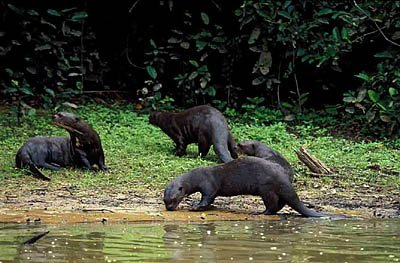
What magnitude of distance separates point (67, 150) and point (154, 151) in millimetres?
1463

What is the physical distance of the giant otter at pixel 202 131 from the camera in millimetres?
11055

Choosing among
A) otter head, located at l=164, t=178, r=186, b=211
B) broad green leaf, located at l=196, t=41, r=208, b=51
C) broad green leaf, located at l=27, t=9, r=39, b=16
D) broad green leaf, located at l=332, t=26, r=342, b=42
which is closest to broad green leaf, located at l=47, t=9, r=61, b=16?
broad green leaf, located at l=27, t=9, r=39, b=16

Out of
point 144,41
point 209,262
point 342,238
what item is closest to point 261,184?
point 342,238

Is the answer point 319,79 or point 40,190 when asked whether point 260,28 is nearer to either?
point 319,79

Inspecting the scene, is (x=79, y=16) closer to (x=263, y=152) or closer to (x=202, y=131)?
(x=202, y=131)

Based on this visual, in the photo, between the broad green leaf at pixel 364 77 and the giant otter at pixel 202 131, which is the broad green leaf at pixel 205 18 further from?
the giant otter at pixel 202 131

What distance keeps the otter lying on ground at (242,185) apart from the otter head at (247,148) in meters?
1.72

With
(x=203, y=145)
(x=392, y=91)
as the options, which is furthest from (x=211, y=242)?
(x=392, y=91)

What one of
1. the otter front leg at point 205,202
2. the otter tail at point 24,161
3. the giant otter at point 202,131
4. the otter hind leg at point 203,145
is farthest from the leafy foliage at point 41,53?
the otter front leg at point 205,202

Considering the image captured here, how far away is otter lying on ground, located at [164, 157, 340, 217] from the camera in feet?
26.8

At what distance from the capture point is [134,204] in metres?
8.40

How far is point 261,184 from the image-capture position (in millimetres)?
8305

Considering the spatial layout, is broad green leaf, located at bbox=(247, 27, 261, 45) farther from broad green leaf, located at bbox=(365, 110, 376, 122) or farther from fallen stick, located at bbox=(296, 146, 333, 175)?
fallen stick, located at bbox=(296, 146, 333, 175)

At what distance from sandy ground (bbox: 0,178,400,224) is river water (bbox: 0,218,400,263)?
0.31m
